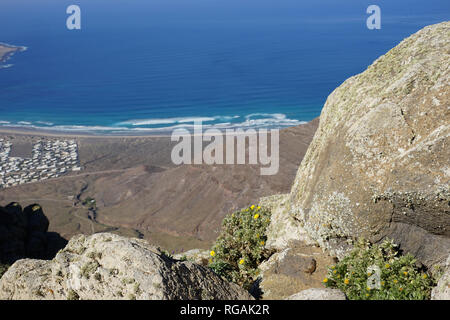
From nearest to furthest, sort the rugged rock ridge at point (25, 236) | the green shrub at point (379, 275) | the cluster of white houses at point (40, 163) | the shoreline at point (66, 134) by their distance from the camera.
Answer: the green shrub at point (379, 275)
the rugged rock ridge at point (25, 236)
the cluster of white houses at point (40, 163)
the shoreline at point (66, 134)

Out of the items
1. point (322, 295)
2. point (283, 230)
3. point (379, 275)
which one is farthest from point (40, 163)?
point (322, 295)

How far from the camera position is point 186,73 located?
126 meters

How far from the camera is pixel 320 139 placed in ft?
21.3

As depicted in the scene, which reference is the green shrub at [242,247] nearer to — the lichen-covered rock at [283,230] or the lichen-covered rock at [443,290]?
the lichen-covered rock at [283,230]

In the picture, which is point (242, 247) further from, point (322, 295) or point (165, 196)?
point (165, 196)

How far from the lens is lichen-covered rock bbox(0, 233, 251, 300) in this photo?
11.3ft

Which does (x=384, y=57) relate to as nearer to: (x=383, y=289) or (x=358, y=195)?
(x=358, y=195)

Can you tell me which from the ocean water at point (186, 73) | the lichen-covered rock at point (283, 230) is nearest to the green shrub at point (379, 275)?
the lichen-covered rock at point (283, 230)

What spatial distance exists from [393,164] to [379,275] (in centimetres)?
144

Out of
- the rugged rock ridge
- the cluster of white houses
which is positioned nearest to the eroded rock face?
the rugged rock ridge

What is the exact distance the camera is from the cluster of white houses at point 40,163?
154 ft

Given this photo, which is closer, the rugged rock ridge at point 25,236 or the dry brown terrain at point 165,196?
the rugged rock ridge at point 25,236

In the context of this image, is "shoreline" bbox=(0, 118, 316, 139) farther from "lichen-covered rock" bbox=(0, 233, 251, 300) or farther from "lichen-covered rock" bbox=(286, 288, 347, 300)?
"lichen-covered rock" bbox=(286, 288, 347, 300)

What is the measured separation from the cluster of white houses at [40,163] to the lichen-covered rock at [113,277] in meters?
46.4
